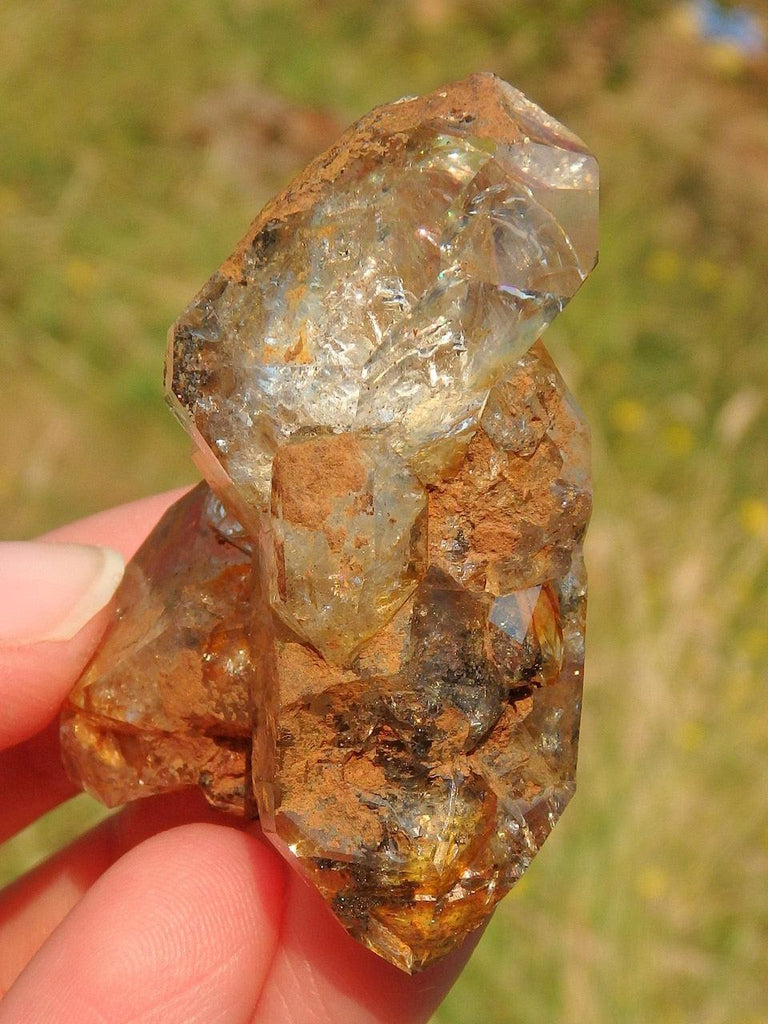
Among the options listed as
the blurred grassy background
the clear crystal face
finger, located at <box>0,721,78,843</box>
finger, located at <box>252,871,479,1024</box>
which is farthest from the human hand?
the blurred grassy background

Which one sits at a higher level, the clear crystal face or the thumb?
the clear crystal face

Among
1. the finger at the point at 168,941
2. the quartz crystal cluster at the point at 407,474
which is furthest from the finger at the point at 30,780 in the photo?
the quartz crystal cluster at the point at 407,474

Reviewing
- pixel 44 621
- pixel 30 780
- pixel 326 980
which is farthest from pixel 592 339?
pixel 326 980

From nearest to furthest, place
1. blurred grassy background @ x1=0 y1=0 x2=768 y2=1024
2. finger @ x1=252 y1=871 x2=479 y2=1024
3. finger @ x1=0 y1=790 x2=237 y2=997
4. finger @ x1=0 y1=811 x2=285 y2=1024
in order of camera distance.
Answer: finger @ x1=0 y1=811 x2=285 y2=1024, finger @ x1=252 y1=871 x2=479 y2=1024, finger @ x1=0 y1=790 x2=237 y2=997, blurred grassy background @ x1=0 y1=0 x2=768 y2=1024

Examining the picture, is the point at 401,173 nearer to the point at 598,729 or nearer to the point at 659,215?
the point at 598,729

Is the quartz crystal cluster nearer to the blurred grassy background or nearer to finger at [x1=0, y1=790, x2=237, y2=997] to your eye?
finger at [x1=0, y1=790, x2=237, y2=997]

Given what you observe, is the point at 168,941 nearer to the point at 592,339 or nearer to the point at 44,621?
the point at 44,621
